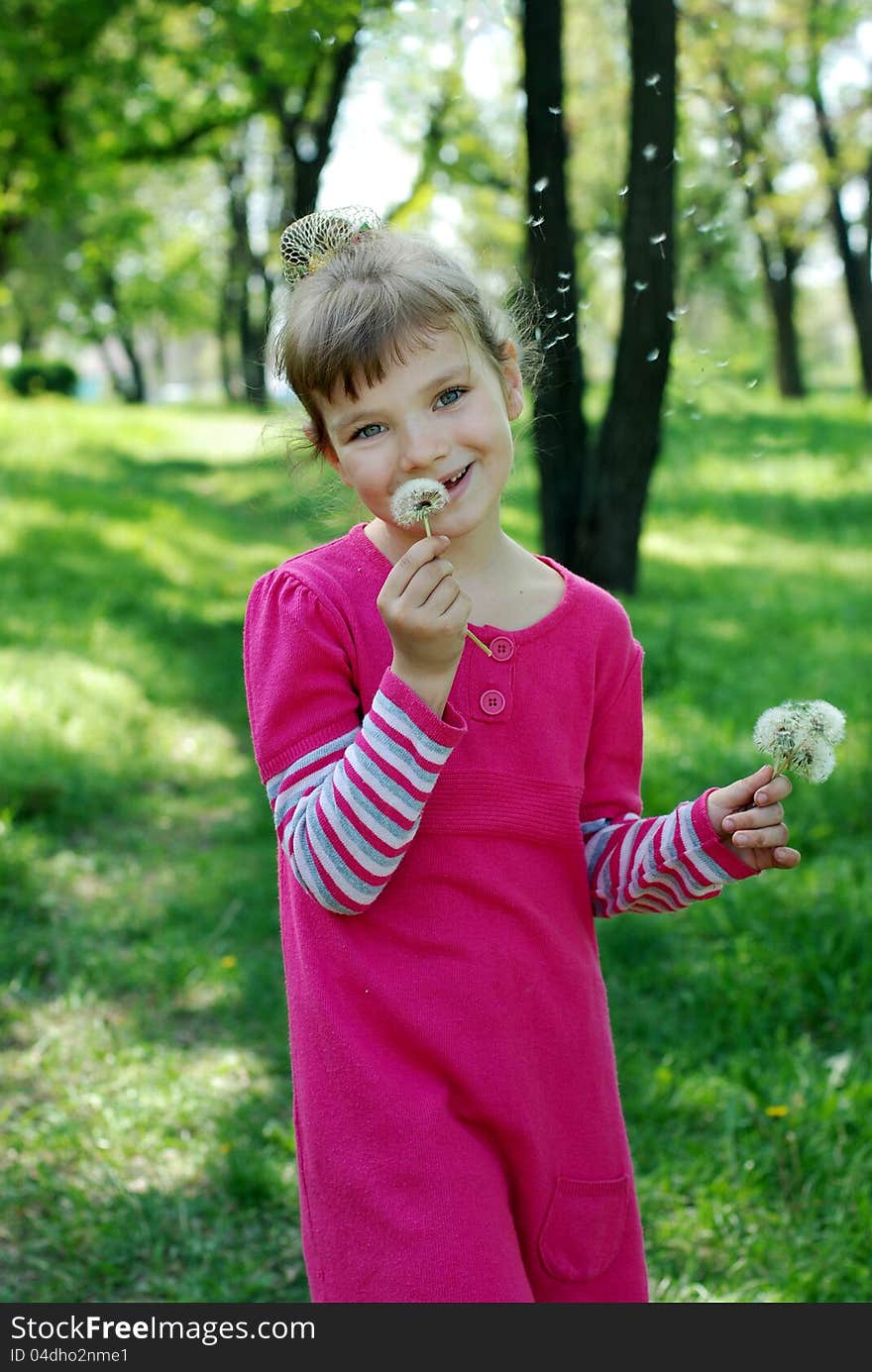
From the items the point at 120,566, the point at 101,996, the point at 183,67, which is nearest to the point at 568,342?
the point at 101,996

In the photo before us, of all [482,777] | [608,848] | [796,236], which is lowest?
[608,848]

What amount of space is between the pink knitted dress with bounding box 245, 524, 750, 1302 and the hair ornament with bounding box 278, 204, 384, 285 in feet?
1.13

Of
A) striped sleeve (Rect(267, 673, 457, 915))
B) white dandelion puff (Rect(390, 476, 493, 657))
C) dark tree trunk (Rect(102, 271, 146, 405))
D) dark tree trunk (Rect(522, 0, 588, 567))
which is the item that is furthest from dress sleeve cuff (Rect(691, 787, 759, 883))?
dark tree trunk (Rect(102, 271, 146, 405))

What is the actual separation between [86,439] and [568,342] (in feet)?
37.5

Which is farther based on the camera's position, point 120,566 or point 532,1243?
point 120,566

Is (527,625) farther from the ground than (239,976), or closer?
farther from the ground

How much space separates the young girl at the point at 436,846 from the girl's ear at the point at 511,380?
4 cm

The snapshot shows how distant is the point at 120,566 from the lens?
28.4 feet

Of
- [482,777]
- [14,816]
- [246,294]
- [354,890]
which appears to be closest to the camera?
[354,890]

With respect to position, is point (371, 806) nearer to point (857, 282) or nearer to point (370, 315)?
point (370, 315)

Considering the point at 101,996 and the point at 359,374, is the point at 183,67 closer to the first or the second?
the point at 101,996

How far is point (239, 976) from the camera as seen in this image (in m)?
3.86

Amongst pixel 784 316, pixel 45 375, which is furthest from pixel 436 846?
pixel 45 375

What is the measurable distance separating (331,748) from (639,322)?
155 inches
